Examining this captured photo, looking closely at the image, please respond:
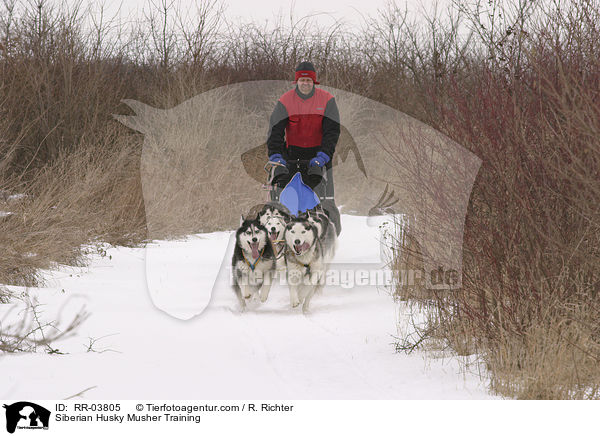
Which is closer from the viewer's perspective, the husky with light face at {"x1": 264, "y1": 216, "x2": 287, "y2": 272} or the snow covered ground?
the snow covered ground

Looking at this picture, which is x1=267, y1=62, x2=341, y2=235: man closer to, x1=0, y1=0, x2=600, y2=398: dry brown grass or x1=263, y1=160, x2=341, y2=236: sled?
x1=263, y1=160, x2=341, y2=236: sled

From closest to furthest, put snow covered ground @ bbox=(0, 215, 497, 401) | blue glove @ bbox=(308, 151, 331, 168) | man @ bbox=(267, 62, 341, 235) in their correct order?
snow covered ground @ bbox=(0, 215, 497, 401) → blue glove @ bbox=(308, 151, 331, 168) → man @ bbox=(267, 62, 341, 235)

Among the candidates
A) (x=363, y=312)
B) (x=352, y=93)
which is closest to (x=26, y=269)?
(x=363, y=312)

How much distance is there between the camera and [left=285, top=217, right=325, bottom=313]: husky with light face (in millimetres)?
5270

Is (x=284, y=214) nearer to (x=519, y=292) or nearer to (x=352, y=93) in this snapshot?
(x=519, y=292)

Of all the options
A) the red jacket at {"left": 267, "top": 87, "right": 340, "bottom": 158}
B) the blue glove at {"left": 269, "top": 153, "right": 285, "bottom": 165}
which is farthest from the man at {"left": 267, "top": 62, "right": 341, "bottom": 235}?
the blue glove at {"left": 269, "top": 153, "right": 285, "bottom": 165}

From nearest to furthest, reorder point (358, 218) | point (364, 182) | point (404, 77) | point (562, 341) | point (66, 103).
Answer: point (562, 341) < point (66, 103) < point (358, 218) < point (364, 182) < point (404, 77)

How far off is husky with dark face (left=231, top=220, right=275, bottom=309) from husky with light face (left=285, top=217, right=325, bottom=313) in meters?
0.19

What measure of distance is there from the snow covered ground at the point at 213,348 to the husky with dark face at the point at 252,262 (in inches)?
6.9

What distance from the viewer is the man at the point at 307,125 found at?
229 inches

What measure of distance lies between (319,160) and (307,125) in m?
0.55

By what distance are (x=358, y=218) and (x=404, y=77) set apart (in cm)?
449

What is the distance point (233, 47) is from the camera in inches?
554
